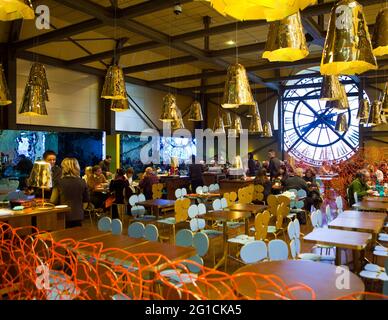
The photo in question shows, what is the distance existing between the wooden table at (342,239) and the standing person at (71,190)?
2.99 meters

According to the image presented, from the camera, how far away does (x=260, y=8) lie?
1.92 meters

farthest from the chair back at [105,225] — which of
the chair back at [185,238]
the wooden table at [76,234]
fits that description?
the chair back at [185,238]

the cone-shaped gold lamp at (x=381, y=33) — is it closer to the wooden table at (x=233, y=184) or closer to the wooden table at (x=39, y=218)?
the wooden table at (x=39, y=218)

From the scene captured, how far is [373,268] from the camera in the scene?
399 centimetres

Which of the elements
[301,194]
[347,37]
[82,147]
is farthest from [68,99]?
[347,37]

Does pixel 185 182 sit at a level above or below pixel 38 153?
below

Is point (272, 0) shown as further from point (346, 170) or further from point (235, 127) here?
point (346, 170)

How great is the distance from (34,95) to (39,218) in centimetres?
159

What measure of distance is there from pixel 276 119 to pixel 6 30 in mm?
11287

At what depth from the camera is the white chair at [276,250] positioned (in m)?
3.49

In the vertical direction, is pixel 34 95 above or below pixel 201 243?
above

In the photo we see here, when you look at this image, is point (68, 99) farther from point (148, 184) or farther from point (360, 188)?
point (360, 188)

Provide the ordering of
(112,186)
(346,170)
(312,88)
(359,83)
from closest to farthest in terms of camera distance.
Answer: (112,186), (346,170), (359,83), (312,88)
